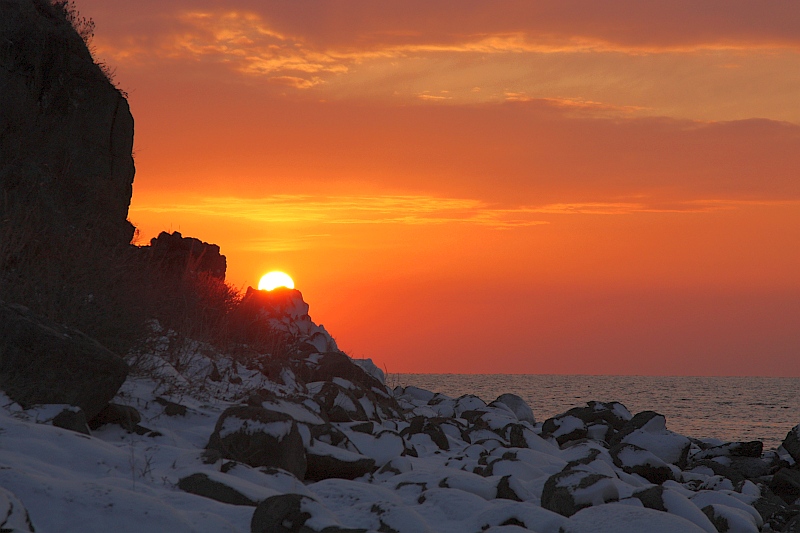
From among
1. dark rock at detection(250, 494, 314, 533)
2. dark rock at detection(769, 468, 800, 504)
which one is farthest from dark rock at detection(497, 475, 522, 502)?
dark rock at detection(769, 468, 800, 504)

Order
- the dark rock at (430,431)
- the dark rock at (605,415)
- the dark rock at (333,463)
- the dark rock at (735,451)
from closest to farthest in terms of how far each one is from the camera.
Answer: the dark rock at (333,463) → the dark rock at (430,431) → the dark rock at (735,451) → the dark rock at (605,415)

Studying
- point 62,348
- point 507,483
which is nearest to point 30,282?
point 62,348

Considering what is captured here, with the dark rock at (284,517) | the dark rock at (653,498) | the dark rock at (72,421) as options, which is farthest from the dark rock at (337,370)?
the dark rock at (284,517)

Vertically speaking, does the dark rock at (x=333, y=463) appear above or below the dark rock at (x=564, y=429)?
above

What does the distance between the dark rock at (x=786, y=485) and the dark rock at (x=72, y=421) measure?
15.1 m

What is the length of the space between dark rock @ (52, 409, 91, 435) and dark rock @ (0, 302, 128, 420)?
374 mm

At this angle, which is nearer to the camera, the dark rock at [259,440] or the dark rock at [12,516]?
the dark rock at [12,516]

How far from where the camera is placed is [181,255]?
1916 cm

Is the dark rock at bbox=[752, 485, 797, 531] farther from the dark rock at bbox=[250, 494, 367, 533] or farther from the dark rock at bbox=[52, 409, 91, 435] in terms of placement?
the dark rock at bbox=[52, 409, 91, 435]

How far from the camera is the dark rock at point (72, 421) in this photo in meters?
6.69

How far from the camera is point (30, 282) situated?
977 centimetres

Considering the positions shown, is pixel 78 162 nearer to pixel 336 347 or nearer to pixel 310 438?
pixel 310 438

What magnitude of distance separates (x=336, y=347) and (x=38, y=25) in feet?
43.5

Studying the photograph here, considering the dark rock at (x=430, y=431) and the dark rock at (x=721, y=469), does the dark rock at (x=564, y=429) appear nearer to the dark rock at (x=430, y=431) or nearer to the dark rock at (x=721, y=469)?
the dark rock at (x=721, y=469)
